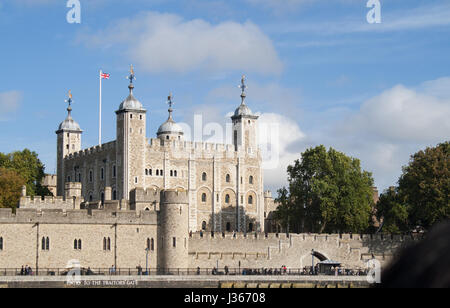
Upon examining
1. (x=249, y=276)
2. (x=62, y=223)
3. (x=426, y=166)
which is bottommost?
(x=249, y=276)

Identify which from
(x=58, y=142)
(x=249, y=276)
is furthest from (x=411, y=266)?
(x=58, y=142)

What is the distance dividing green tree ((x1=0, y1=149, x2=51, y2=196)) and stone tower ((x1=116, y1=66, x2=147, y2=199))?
10770 mm

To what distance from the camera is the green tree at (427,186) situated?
2773 inches

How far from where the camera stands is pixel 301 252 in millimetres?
66312

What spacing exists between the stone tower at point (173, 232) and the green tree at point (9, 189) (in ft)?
85.0

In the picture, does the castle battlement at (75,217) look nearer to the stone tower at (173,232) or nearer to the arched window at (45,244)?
the stone tower at (173,232)

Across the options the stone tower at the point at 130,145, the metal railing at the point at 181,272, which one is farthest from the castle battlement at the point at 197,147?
the metal railing at the point at 181,272

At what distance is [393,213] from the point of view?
7681 centimetres

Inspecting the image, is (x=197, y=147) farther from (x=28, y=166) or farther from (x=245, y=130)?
(x=28, y=166)

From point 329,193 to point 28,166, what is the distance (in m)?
35.7

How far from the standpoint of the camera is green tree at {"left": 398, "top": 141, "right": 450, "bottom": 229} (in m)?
70.4

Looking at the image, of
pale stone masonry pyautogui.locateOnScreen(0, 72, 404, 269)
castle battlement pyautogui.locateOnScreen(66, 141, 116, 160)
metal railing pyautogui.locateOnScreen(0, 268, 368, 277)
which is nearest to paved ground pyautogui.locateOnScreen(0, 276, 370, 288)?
metal railing pyautogui.locateOnScreen(0, 268, 368, 277)
